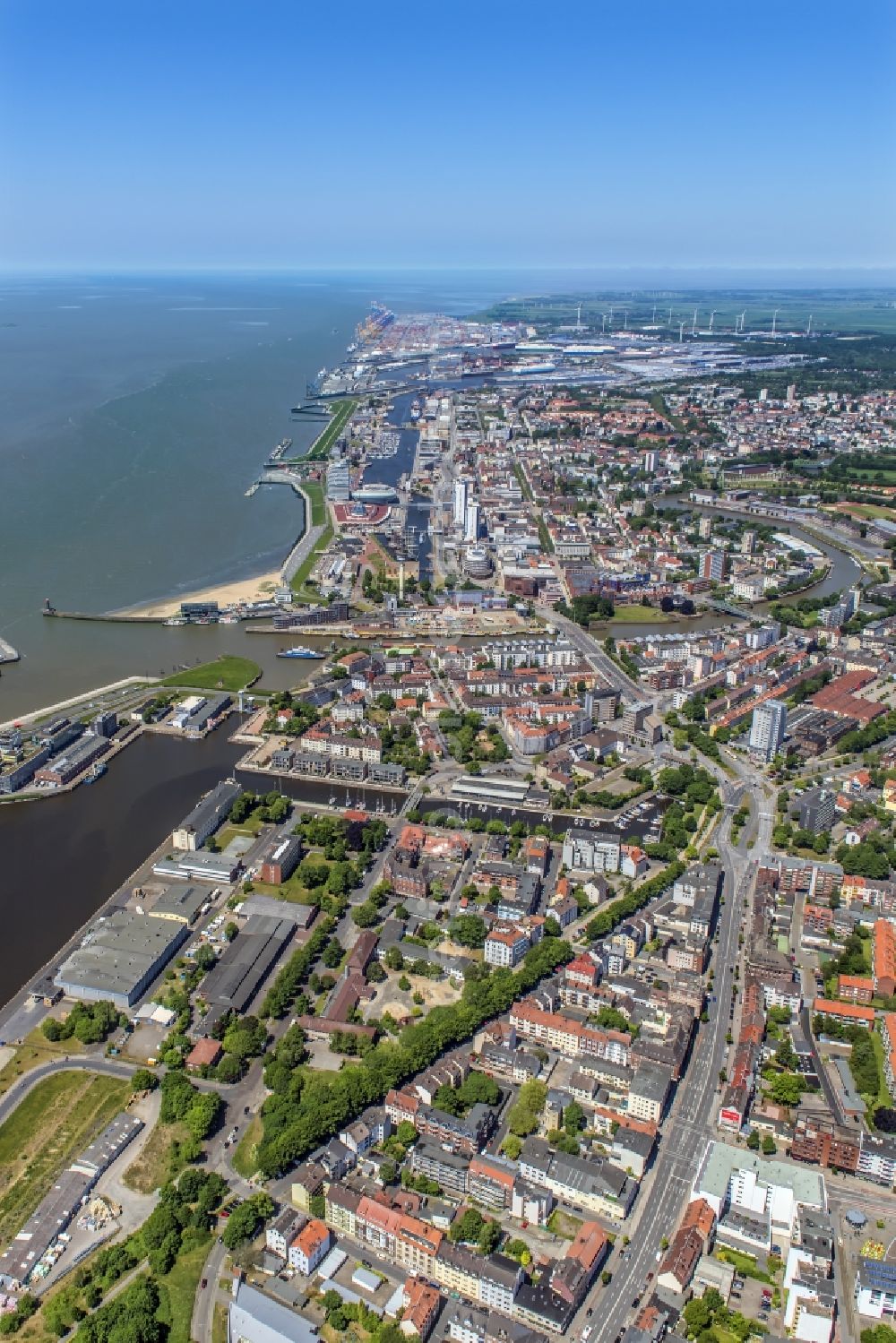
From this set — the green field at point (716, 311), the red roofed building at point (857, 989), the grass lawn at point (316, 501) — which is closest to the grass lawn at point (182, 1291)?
the red roofed building at point (857, 989)

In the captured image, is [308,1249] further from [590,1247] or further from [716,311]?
[716,311]

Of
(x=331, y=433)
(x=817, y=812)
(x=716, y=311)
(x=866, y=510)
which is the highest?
(x=716, y=311)

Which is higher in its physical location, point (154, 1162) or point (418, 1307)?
point (418, 1307)

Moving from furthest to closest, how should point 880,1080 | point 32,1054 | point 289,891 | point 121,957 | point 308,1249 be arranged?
point 289,891 → point 121,957 → point 32,1054 → point 880,1080 → point 308,1249

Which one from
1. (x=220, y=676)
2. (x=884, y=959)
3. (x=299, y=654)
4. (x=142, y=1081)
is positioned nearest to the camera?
(x=142, y=1081)

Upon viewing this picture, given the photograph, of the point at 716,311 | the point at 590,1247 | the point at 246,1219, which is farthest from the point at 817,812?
the point at 716,311

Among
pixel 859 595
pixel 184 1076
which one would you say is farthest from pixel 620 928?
pixel 859 595

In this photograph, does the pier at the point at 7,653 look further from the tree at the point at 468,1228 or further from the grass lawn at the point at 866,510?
the grass lawn at the point at 866,510

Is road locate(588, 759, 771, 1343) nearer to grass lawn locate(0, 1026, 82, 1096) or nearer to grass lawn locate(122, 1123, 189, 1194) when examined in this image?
grass lawn locate(122, 1123, 189, 1194)

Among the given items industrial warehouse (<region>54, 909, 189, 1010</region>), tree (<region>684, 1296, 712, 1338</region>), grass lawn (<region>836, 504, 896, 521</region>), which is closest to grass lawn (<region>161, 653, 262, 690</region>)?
industrial warehouse (<region>54, 909, 189, 1010</region>)
